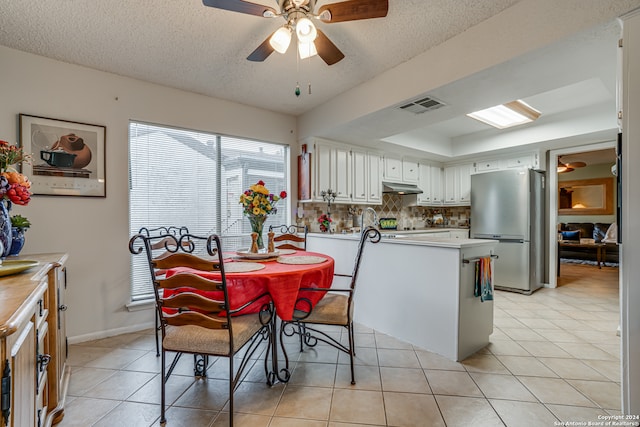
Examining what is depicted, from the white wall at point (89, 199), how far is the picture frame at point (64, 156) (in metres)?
0.06

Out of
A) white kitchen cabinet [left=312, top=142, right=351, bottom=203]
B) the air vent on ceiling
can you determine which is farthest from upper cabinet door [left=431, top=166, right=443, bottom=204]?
the air vent on ceiling

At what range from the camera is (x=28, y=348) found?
0.99 meters

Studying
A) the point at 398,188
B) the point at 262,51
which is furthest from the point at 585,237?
the point at 262,51

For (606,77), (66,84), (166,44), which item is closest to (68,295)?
(66,84)

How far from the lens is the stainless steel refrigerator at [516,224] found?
4246 mm

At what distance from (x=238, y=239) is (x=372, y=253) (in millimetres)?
1708

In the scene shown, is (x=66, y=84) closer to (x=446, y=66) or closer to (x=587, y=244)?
(x=446, y=66)

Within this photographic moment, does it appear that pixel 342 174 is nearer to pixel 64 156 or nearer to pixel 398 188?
pixel 398 188

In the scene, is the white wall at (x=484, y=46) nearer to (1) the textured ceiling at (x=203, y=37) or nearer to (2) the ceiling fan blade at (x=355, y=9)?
(1) the textured ceiling at (x=203, y=37)

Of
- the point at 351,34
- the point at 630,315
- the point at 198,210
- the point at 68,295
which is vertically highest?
the point at 351,34

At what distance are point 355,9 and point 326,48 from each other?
1.23ft

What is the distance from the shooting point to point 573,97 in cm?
345

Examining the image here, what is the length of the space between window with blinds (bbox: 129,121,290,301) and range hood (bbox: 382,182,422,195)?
5.96ft

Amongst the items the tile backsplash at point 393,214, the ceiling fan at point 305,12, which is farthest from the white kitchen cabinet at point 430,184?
the ceiling fan at point 305,12
